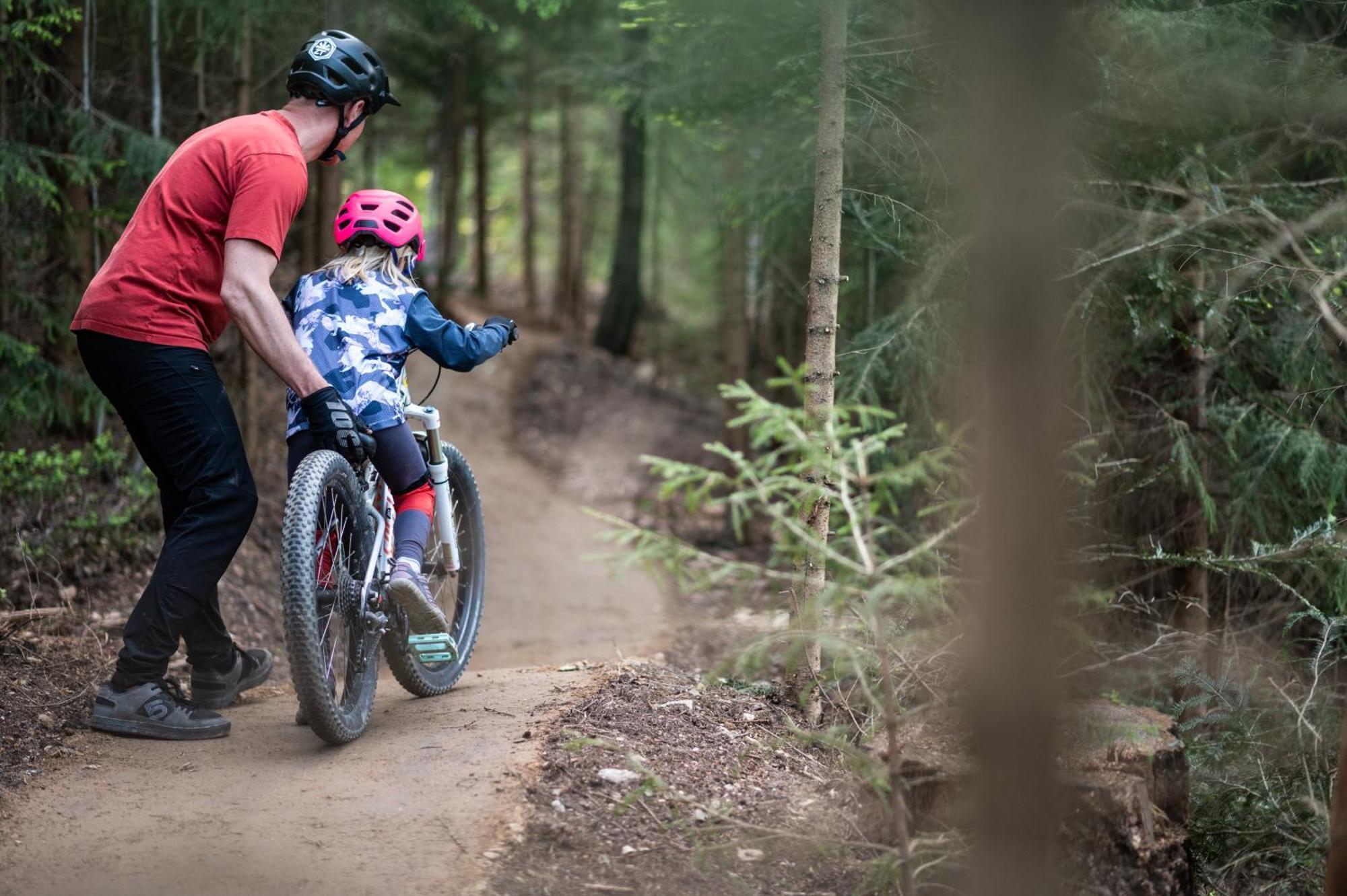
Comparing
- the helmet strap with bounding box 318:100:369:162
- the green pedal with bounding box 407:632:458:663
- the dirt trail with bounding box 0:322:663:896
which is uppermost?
the helmet strap with bounding box 318:100:369:162

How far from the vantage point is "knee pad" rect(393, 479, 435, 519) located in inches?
179

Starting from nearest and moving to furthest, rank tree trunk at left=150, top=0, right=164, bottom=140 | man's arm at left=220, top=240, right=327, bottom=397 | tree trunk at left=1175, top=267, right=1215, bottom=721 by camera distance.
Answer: man's arm at left=220, top=240, right=327, bottom=397 < tree trunk at left=1175, top=267, right=1215, bottom=721 < tree trunk at left=150, top=0, right=164, bottom=140

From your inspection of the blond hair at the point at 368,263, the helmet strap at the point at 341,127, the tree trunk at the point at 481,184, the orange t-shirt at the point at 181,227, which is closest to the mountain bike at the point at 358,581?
the blond hair at the point at 368,263

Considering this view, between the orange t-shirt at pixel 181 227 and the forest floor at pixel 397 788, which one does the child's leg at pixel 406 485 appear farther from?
the orange t-shirt at pixel 181 227

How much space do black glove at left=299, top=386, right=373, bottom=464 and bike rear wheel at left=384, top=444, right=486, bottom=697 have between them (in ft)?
3.04

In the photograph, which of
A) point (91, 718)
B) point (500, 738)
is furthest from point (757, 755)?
point (91, 718)

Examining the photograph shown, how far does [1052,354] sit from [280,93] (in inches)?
337

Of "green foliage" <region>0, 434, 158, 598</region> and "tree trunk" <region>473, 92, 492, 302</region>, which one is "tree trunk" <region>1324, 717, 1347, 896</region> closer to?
"green foliage" <region>0, 434, 158, 598</region>

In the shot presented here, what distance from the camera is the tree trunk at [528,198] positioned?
761 inches

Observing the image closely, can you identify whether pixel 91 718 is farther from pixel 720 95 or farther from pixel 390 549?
pixel 720 95

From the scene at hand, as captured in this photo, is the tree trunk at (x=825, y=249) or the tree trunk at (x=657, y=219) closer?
the tree trunk at (x=825, y=249)

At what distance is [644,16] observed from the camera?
6355mm

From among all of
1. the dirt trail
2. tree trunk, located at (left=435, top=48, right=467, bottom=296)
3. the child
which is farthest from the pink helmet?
tree trunk, located at (left=435, top=48, right=467, bottom=296)

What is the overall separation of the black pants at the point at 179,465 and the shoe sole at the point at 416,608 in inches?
26.8
